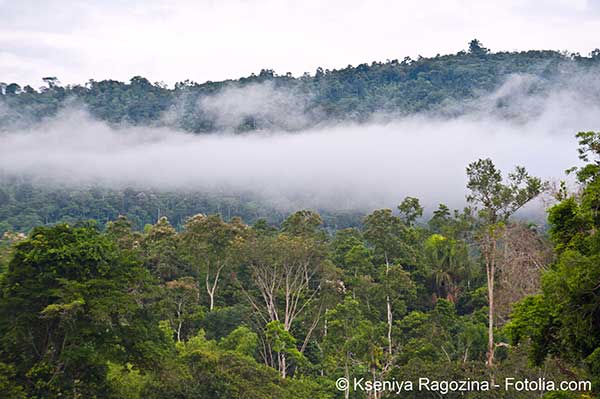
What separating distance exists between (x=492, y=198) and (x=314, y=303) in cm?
1341

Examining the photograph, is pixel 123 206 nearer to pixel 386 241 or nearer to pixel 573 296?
pixel 386 241

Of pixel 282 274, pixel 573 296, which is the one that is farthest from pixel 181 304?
pixel 573 296

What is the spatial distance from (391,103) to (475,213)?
138 metres

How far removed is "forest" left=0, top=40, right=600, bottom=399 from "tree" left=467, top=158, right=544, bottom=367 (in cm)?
6

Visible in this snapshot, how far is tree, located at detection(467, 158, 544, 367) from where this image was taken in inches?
848

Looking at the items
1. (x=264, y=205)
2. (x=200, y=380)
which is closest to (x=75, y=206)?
(x=264, y=205)

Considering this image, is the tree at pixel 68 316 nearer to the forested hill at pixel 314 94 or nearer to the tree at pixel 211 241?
the tree at pixel 211 241

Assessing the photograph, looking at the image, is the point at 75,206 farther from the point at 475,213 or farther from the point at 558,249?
the point at 558,249

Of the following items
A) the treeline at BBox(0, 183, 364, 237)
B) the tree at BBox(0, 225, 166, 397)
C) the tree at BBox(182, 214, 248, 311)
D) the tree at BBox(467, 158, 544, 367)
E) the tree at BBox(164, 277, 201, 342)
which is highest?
the tree at BBox(467, 158, 544, 367)

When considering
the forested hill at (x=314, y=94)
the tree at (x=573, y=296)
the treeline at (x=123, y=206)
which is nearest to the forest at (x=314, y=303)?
the tree at (x=573, y=296)

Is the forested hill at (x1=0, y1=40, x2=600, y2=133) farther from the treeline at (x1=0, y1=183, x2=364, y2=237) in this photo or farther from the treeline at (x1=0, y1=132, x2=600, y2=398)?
the treeline at (x1=0, y1=132, x2=600, y2=398)

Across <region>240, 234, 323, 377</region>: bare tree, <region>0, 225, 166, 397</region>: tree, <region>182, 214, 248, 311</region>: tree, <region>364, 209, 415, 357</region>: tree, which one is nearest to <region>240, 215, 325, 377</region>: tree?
<region>240, 234, 323, 377</region>: bare tree

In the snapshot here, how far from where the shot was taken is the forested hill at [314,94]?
157750 millimetres

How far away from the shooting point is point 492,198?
22234 millimetres
